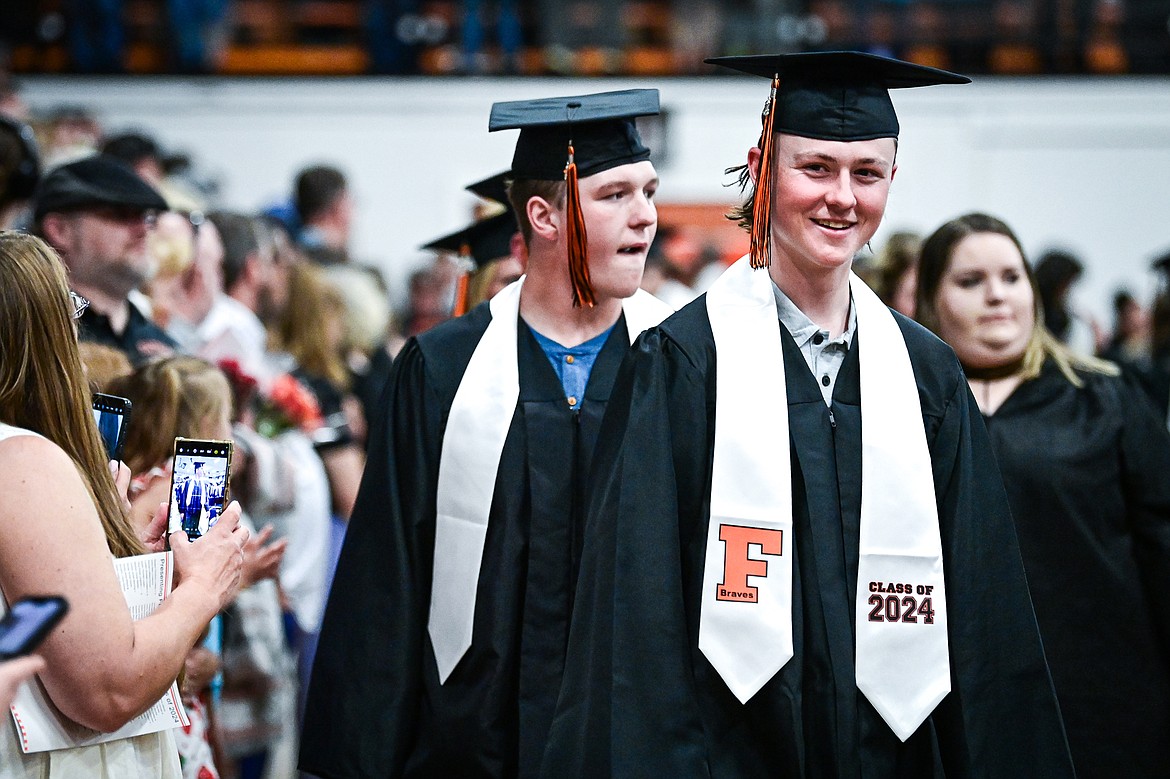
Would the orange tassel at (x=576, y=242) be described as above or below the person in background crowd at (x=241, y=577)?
above

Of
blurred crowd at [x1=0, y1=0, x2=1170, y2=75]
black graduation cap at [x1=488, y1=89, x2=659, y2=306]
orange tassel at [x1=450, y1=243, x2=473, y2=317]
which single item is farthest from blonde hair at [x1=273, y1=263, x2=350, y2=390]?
blurred crowd at [x1=0, y1=0, x2=1170, y2=75]

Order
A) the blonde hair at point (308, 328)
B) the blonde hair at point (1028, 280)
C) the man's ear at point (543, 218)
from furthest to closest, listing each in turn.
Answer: the blonde hair at point (308, 328) → the blonde hair at point (1028, 280) → the man's ear at point (543, 218)

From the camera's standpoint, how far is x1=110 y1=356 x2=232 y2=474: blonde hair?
Result: 3.33m

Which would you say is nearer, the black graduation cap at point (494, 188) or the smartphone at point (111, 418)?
the smartphone at point (111, 418)

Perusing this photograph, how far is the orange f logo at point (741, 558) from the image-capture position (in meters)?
2.29

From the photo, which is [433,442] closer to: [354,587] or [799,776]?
[354,587]

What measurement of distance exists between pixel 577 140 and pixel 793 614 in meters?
1.27

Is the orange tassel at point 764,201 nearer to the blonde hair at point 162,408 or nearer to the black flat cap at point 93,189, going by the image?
the blonde hair at point 162,408

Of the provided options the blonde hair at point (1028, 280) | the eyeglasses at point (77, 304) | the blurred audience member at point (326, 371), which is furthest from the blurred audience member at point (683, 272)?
the eyeglasses at point (77, 304)

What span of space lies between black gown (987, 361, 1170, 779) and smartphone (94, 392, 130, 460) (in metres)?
2.01

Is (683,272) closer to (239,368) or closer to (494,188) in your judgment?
(239,368)

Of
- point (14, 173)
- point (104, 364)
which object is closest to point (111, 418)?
point (104, 364)

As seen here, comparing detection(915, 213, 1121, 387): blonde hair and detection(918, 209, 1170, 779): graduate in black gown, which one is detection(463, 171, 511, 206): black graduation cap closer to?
detection(915, 213, 1121, 387): blonde hair

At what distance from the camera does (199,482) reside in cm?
257
